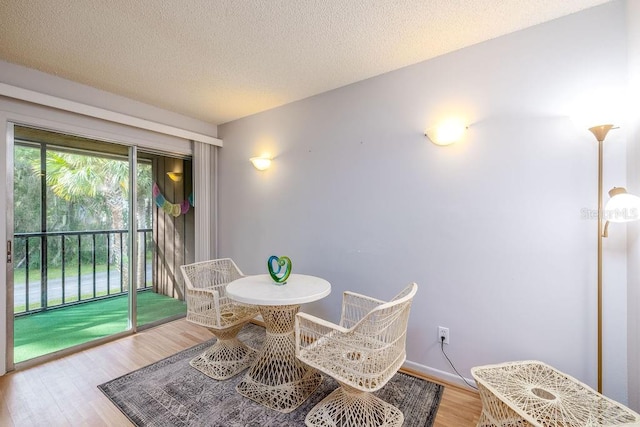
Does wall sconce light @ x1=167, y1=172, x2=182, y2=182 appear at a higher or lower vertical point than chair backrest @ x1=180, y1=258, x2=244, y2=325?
higher

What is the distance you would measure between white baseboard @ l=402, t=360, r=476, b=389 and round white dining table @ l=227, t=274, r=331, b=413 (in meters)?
0.78

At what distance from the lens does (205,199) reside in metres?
3.64

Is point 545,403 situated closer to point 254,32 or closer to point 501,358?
point 501,358

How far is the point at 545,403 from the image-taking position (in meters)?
1.33

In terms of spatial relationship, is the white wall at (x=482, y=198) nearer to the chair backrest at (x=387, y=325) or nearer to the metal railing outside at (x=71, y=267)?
the chair backrest at (x=387, y=325)

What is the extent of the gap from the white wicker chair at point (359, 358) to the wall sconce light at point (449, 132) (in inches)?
45.4

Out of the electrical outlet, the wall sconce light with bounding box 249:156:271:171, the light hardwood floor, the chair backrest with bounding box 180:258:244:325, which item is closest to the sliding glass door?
the light hardwood floor

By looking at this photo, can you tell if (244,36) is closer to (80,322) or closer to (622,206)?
(622,206)

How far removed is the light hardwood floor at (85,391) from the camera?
1722mm

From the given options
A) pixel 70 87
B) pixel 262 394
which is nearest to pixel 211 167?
pixel 70 87

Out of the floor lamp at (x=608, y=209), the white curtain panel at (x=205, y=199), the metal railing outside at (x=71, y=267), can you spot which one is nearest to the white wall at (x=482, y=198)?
the floor lamp at (x=608, y=209)

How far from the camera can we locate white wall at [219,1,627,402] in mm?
1662

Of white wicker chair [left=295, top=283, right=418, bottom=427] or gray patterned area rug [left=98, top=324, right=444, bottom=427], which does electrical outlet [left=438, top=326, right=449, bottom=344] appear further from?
white wicker chair [left=295, top=283, right=418, bottom=427]

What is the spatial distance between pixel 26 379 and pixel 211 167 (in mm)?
2610
